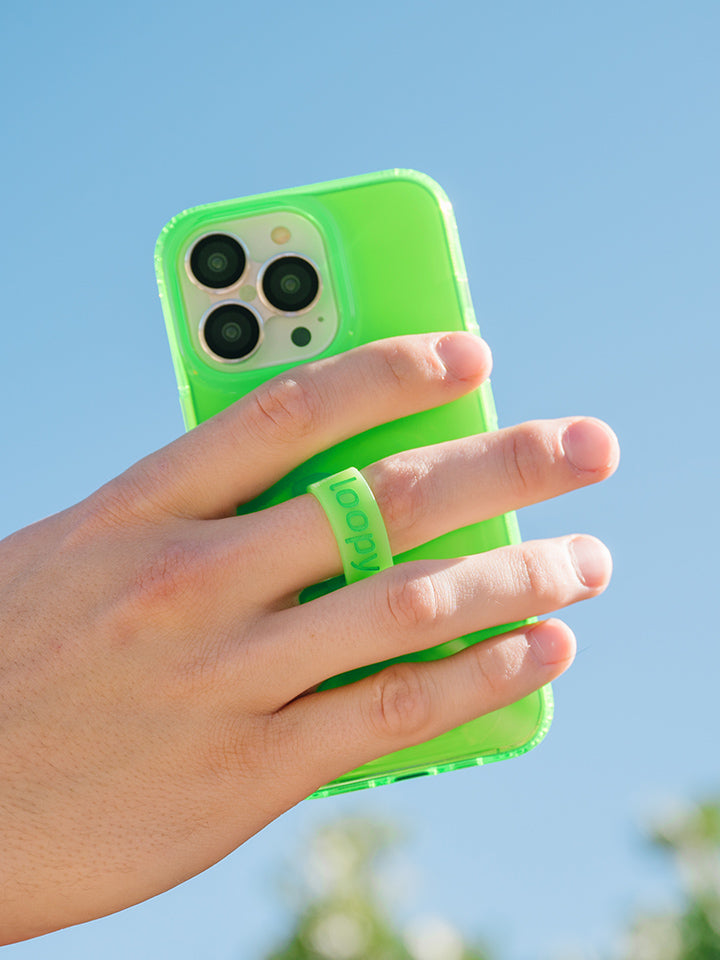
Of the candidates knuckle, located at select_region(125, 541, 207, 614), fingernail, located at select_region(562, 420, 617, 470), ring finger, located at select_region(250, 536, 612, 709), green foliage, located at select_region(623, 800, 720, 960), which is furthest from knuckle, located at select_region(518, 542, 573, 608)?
green foliage, located at select_region(623, 800, 720, 960)

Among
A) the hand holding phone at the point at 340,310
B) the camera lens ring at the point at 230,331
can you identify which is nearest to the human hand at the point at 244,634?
the hand holding phone at the point at 340,310

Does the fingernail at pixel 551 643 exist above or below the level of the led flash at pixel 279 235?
below

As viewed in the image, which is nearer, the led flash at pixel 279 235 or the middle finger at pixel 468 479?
the middle finger at pixel 468 479

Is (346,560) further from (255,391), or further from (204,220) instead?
(204,220)

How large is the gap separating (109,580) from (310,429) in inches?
24.9

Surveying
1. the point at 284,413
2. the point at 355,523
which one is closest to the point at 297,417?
the point at 284,413

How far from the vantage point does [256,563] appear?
2391mm

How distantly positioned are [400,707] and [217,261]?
134cm

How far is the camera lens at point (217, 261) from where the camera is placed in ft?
9.19

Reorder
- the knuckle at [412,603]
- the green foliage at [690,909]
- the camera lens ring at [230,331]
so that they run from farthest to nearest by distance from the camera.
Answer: the green foliage at [690,909], the camera lens ring at [230,331], the knuckle at [412,603]

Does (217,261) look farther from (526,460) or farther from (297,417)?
(526,460)

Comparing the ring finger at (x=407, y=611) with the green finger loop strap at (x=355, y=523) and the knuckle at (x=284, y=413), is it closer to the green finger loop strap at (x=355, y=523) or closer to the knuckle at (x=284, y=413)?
the green finger loop strap at (x=355, y=523)

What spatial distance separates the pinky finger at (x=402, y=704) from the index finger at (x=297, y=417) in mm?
573

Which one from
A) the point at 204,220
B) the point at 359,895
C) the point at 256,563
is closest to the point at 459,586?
the point at 256,563
